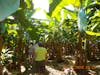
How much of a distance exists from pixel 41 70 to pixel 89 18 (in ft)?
7.87

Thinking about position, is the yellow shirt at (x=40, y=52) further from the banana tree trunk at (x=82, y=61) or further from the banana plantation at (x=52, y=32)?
the banana tree trunk at (x=82, y=61)

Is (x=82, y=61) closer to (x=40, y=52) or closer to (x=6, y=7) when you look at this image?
(x=40, y=52)

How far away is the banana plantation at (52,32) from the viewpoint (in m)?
0.85

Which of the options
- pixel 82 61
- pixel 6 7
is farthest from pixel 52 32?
pixel 6 7

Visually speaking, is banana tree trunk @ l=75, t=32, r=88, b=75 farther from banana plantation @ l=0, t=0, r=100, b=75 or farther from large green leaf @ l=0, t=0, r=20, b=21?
large green leaf @ l=0, t=0, r=20, b=21

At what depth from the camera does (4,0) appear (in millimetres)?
250

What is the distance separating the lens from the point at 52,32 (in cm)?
944

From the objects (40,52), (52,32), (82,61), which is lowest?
(82,61)

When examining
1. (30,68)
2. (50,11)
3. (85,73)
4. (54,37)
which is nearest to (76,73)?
(85,73)

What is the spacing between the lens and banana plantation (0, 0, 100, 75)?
2.80 feet

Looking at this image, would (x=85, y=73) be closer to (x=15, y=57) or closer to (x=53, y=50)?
A: (x=15, y=57)

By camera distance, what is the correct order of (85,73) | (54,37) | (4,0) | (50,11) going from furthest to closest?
(54,37)
(85,73)
(50,11)
(4,0)

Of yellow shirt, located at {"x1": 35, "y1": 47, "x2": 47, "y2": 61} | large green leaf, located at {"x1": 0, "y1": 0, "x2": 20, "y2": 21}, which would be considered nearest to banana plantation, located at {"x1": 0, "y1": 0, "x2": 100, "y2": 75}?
large green leaf, located at {"x1": 0, "y1": 0, "x2": 20, "y2": 21}

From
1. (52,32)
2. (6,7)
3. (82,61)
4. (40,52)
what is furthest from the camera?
(52,32)
